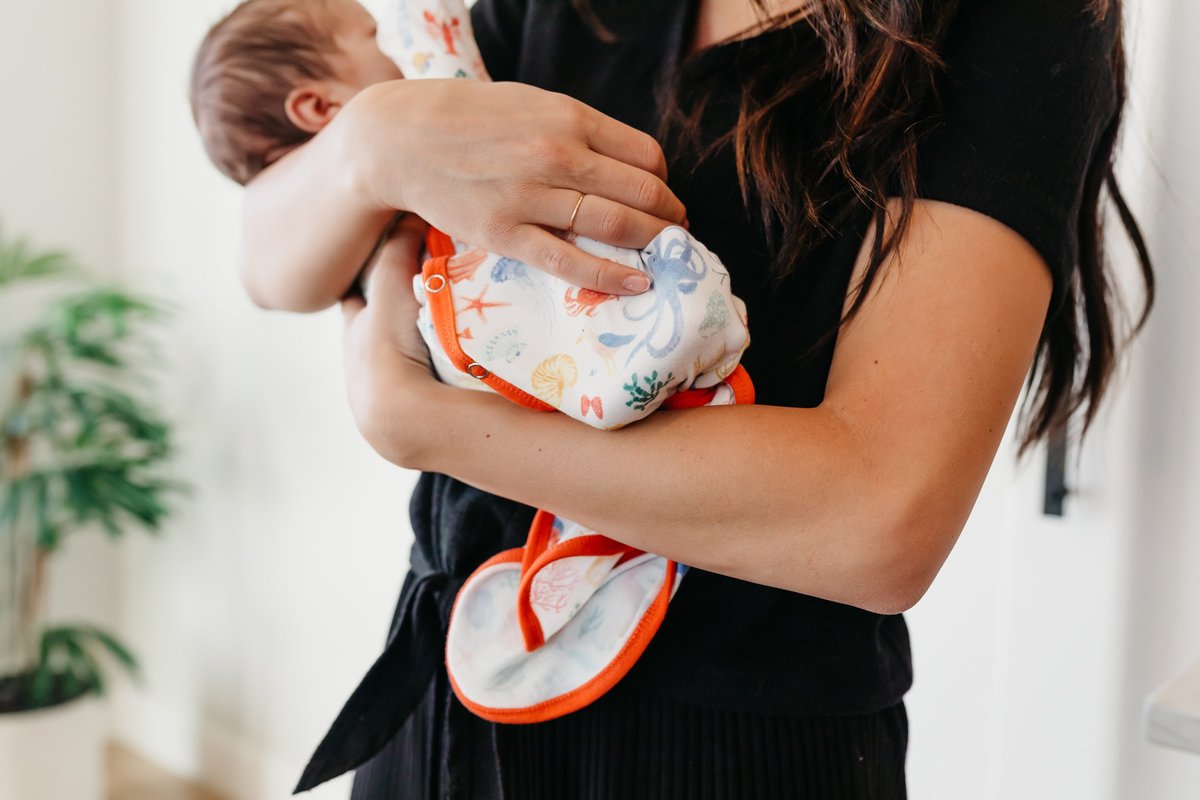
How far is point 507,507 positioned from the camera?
84cm

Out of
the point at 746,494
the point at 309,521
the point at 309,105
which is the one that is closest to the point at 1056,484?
the point at 746,494

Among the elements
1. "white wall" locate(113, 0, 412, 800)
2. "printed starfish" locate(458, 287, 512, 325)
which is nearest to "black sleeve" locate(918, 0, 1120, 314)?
"printed starfish" locate(458, 287, 512, 325)

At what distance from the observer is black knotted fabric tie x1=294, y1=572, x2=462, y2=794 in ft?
2.84

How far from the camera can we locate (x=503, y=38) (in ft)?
3.48

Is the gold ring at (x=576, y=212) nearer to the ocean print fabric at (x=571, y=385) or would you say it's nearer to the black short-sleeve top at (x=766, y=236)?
the ocean print fabric at (x=571, y=385)

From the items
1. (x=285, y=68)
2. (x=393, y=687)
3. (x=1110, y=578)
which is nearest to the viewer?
(x=393, y=687)

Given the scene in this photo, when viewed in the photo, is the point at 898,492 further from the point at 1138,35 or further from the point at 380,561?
the point at 380,561

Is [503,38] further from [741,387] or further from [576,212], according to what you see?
[741,387]

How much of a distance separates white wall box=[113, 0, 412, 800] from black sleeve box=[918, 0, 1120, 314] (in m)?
1.61

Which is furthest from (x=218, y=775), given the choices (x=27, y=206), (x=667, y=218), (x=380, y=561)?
(x=667, y=218)

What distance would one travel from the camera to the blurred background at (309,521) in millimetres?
1199

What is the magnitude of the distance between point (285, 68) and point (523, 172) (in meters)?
0.43

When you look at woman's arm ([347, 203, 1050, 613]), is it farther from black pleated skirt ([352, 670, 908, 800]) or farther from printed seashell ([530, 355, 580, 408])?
black pleated skirt ([352, 670, 908, 800])

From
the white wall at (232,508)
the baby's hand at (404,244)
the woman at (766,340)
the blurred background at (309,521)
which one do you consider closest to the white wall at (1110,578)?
the blurred background at (309,521)
